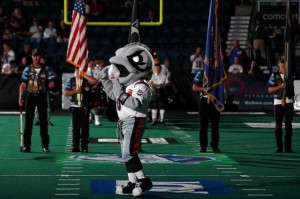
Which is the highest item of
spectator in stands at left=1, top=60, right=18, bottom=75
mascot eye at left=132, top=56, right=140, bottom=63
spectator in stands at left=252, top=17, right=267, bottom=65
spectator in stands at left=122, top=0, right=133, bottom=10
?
spectator in stands at left=122, top=0, right=133, bottom=10

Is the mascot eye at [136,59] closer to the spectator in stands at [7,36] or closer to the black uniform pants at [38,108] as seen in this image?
the black uniform pants at [38,108]

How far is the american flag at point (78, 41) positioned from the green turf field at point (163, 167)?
181 centimetres

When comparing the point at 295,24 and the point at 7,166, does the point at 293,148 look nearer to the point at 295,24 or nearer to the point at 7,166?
the point at 7,166

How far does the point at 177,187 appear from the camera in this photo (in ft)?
41.7

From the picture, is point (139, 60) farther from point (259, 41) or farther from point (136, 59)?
point (259, 41)

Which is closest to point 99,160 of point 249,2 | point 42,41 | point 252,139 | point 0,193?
point 0,193

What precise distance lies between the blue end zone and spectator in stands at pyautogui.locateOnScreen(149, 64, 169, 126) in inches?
443

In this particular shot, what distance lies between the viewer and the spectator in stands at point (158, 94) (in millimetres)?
24562

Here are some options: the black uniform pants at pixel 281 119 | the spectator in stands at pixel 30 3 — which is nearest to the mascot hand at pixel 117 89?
the black uniform pants at pixel 281 119

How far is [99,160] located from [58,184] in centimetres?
308

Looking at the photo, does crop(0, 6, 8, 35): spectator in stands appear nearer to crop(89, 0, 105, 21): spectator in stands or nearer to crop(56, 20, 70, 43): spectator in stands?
crop(56, 20, 70, 43): spectator in stands

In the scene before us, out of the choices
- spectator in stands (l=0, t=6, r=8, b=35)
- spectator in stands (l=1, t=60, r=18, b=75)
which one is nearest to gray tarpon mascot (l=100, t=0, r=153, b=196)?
spectator in stands (l=1, t=60, r=18, b=75)

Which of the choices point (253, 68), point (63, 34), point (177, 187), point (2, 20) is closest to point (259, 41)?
point (253, 68)

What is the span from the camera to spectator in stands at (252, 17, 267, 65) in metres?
32.6
